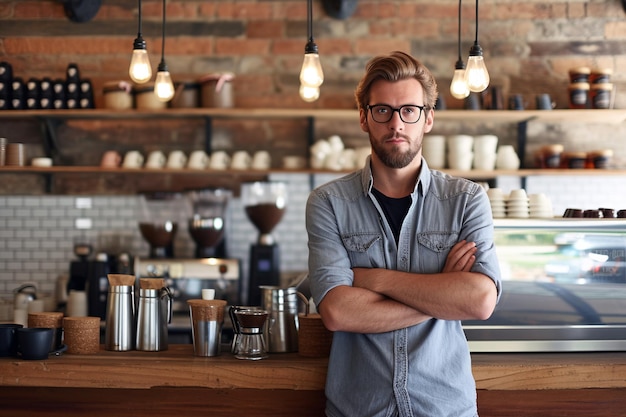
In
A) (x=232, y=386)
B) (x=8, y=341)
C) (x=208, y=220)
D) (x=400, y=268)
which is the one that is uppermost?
(x=208, y=220)

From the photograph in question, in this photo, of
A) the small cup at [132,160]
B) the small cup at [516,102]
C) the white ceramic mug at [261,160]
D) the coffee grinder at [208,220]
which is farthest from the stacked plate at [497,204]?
the small cup at [132,160]

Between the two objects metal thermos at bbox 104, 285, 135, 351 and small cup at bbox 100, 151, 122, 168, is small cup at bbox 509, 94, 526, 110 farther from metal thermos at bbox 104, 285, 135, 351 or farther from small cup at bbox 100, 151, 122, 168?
metal thermos at bbox 104, 285, 135, 351

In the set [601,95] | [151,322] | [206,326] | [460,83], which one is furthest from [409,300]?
[601,95]

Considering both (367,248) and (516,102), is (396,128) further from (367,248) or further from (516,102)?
(516,102)

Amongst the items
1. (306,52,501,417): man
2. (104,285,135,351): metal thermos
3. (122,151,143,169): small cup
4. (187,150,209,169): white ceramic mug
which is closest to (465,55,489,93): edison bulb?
(306,52,501,417): man

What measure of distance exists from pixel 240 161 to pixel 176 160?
1.43 feet

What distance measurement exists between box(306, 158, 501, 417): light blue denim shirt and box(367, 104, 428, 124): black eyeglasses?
0.56 ft

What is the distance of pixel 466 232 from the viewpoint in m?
2.31

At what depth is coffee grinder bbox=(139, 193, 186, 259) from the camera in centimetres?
517

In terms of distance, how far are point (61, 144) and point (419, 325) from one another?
401 centimetres

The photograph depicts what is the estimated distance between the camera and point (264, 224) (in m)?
5.17

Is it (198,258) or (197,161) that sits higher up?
(197,161)

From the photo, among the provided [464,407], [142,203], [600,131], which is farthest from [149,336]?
[600,131]

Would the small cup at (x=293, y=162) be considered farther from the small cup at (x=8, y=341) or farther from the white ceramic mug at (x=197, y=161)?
the small cup at (x=8, y=341)
